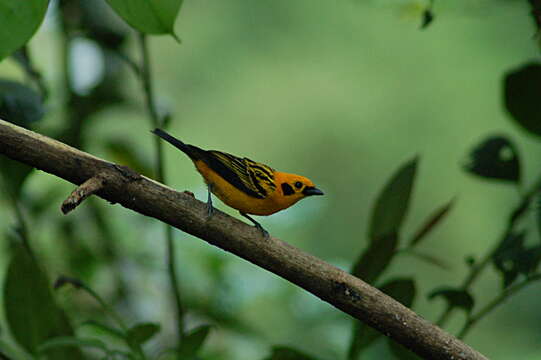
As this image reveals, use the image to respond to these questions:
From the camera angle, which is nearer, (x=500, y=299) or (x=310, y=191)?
(x=500, y=299)

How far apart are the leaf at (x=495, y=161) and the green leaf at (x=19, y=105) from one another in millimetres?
994

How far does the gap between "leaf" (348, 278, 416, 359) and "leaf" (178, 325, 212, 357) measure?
31 centimetres

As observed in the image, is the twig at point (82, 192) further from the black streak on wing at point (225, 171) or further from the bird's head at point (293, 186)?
the bird's head at point (293, 186)

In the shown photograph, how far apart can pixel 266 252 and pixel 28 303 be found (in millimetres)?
601

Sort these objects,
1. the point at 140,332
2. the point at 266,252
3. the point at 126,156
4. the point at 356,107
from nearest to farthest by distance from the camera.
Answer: the point at 266,252, the point at 140,332, the point at 126,156, the point at 356,107

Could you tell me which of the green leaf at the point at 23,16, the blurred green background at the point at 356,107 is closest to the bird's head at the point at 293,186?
the green leaf at the point at 23,16

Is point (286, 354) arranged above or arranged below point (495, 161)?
below

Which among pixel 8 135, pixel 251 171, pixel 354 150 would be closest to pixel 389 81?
pixel 354 150

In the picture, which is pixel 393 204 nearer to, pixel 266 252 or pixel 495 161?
pixel 495 161

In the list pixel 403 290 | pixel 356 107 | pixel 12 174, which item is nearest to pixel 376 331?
pixel 403 290

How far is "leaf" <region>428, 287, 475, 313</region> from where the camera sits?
141cm

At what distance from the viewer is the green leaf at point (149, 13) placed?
0.99m

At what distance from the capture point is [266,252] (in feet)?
3.58

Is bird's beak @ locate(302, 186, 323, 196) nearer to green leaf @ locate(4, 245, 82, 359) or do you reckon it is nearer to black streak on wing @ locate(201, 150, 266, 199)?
black streak on wing @ locate(201, 150, 266, 199)
